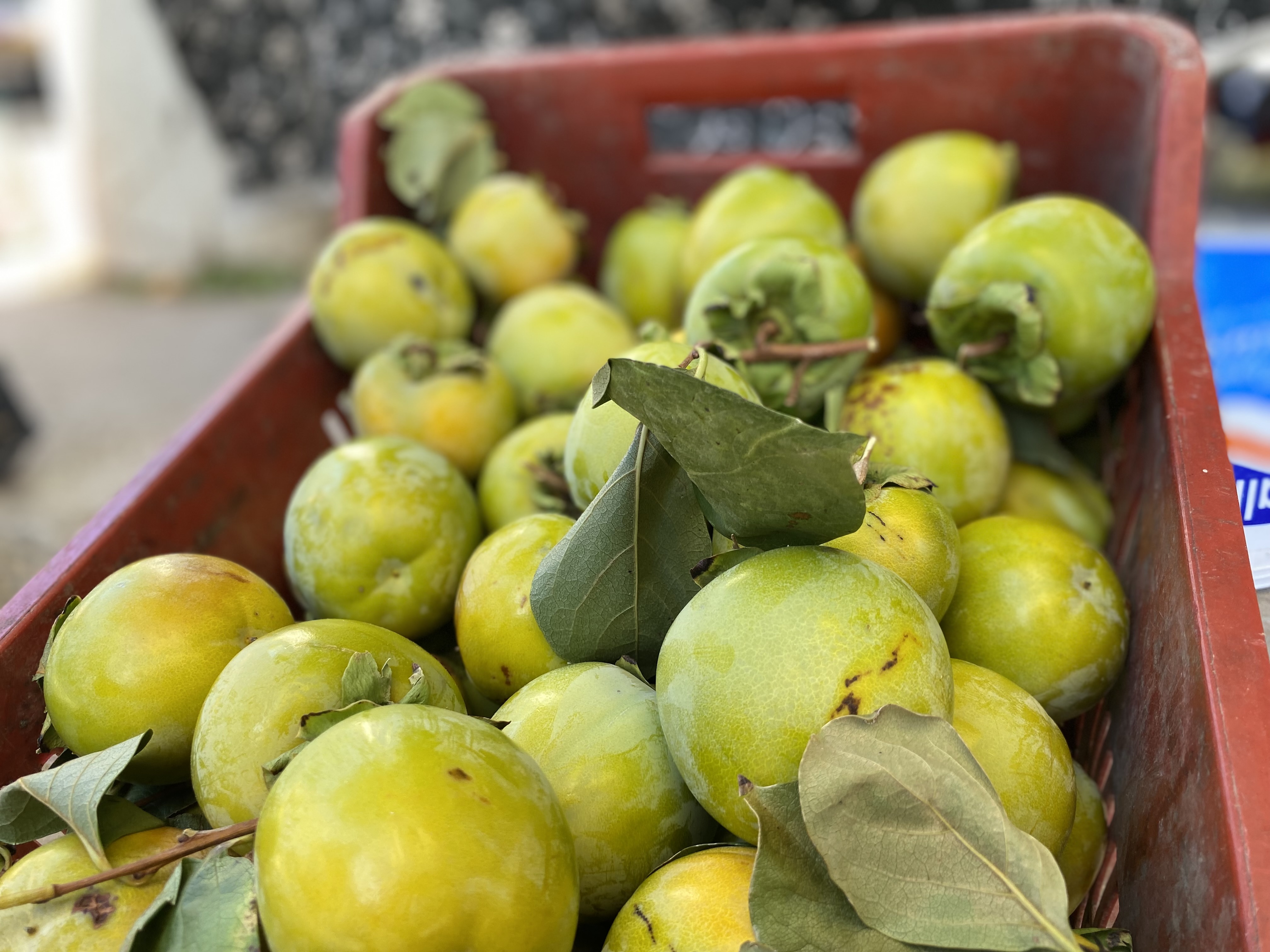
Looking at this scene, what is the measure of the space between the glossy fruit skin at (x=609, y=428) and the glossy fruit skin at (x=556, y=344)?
49 cm

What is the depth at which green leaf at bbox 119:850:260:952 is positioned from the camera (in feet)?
2.67

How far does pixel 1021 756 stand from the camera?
1000 mm

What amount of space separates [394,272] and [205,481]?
506 mm

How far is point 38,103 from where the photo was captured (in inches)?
287

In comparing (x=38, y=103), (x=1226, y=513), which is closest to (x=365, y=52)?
(x=1226, y=513)

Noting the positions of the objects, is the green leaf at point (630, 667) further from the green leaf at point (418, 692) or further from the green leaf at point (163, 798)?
the green leaf at point (163, 798)

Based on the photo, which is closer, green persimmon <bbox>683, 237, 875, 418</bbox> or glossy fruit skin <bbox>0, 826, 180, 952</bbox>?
glossy fruit skin <bbox>0, 826, 180, 952</bbox>

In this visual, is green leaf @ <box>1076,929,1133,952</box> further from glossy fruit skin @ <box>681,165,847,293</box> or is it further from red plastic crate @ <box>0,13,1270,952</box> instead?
glossy fruit skin @ <box>681,165,847,293</box>

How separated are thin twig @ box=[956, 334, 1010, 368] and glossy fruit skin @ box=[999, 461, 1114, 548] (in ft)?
0.60

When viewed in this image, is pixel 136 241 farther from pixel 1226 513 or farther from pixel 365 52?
pixel 1226 513

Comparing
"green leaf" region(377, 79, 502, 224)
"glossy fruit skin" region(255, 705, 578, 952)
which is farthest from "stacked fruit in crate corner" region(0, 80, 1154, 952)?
"green leaf" region(377, 79, 502, 224)

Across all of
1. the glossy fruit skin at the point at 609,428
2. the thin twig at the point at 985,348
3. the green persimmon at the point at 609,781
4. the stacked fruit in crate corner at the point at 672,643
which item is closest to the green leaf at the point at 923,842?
the stacked fruit in crate corner at the point at 672,643

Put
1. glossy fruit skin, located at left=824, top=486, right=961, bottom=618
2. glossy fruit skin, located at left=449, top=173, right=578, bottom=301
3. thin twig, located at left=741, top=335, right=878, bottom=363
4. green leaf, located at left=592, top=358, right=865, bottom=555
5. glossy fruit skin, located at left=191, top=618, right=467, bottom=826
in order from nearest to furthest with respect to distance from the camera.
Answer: green leaf, located at left=592, top=358, right=865, bottom=555
glossy fruit skin, located at left=191, top=618, right=467, bottom=826
glossy fruit skin, located at left=824, top=486, right=961, bottom=618
thin twig, located at left=741, top=335, right=878, bottom=363
glossy fruit skin, located at left=449, top=173, right=578, bottom=301

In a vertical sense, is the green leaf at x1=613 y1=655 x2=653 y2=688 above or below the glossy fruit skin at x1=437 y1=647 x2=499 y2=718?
above
